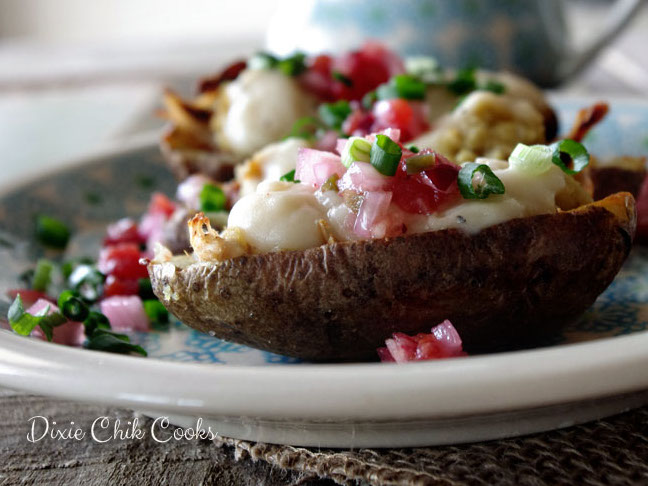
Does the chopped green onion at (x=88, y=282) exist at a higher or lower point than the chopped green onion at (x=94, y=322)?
lower

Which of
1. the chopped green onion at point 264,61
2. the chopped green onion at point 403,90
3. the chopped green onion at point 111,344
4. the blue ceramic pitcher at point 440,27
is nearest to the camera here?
the chopped green onion at point 111,344

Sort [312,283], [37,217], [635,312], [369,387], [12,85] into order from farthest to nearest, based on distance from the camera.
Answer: [12,85]
[37,217]
[635,312]
[312,283]
[369,387]

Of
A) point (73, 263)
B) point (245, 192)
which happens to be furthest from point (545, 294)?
point (73, 263)

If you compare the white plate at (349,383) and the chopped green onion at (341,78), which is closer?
the white plate at (349,383)

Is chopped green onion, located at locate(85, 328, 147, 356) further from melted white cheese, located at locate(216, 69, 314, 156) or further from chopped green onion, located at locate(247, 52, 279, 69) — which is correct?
chopped green onion, located at locate(247, 52, 279, 69)

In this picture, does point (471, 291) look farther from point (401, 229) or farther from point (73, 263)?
point (73, 263)

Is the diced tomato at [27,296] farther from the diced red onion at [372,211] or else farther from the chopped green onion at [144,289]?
the diced red onion at [372,211]

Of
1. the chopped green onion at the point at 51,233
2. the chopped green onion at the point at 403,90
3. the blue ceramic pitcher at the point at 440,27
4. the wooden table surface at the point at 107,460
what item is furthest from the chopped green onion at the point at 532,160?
the blue ceramic pitcher at the point at 440,27

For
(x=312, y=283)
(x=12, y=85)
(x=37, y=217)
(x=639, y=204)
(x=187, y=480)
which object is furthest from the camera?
(x=12, y=85)
